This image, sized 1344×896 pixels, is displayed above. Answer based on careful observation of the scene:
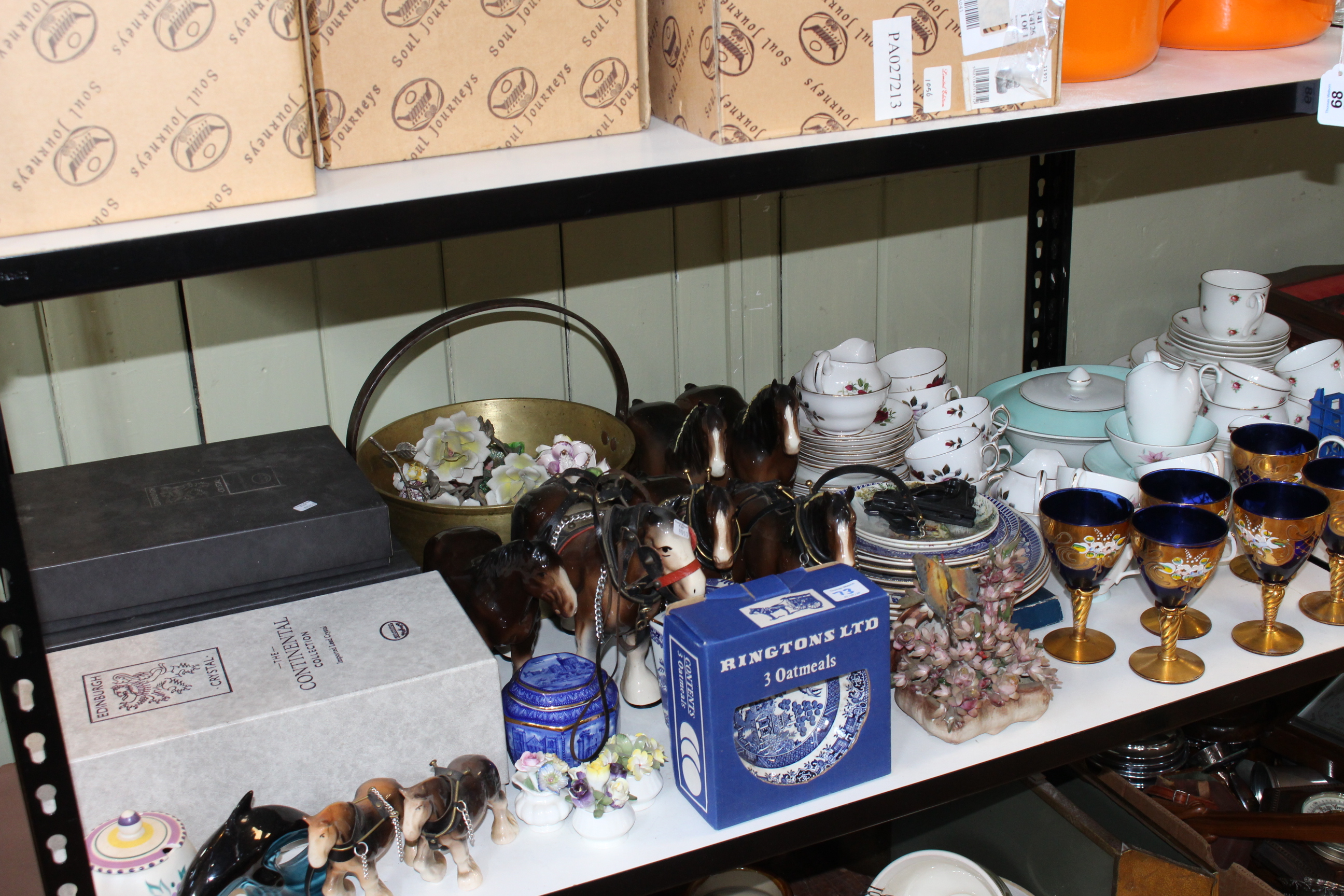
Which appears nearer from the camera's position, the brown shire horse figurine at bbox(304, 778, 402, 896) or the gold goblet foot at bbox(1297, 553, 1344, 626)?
the brown shire horse figurine at bbox(304, 778, 402, 896)

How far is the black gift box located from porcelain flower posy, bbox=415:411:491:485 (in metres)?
0.13

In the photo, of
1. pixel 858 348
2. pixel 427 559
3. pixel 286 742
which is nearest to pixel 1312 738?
pixel 858 348

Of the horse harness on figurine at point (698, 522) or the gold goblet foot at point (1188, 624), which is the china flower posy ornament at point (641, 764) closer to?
the horse harness on figurine at point (698, 522)

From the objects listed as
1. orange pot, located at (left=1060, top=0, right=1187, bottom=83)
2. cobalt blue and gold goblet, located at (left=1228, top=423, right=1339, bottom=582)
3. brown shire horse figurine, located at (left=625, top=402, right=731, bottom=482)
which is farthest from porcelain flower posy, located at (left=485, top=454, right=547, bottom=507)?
cobalt blue and gold goblet, located at (left=1228, top=423, right=1339, bottom=582)

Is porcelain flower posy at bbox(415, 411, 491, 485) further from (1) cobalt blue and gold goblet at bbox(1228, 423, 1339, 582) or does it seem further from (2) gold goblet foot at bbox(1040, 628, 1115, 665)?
(1) cobalt blue and gold goblet at bbox(1228, 423, 1339, 582)

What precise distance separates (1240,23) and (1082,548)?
21.8 inches

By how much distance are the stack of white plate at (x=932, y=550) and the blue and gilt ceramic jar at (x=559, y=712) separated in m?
0.30

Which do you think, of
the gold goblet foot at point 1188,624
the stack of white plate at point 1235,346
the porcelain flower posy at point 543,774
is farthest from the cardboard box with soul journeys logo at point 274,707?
the stack of white plate at point 1235,346

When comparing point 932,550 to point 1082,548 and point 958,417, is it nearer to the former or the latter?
point 1082,548

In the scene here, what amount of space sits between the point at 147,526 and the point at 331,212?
0.40 metres

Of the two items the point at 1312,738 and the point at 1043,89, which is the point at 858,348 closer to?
the point at 1043,89

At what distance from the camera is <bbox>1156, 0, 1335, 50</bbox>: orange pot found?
119cm

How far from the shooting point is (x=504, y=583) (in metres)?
1.05

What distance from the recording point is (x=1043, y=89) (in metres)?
0.99
